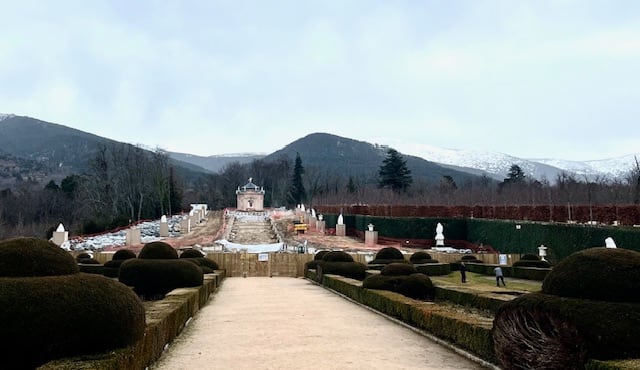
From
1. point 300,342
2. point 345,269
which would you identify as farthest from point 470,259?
point 300,342

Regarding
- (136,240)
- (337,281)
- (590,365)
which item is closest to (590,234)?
(337,281)

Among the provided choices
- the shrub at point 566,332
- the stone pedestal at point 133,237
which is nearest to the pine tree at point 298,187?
the stone pedestal at point 133,237

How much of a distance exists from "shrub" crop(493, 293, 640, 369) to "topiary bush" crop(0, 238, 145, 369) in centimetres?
509

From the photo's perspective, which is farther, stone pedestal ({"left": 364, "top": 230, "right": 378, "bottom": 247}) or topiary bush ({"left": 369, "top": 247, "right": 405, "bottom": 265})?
stone pedestal ({"left": 364, "top": 230, "right": 378, "bottom": 247})

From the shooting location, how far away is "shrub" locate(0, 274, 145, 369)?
691cm

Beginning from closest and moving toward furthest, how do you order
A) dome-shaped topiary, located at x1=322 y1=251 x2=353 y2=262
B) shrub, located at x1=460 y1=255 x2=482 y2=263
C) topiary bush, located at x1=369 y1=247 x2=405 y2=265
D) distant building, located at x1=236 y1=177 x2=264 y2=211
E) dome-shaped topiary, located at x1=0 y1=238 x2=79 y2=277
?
dome-shaped topiary, located at x1=0 y1=238 x2=79 y2=277 → dome-shaped topiary, located at x1=322 y1=251 x2=353 y2=262 → topiary bush, located at x1=369 y1=247 x2=405 y2=265 → shrub, located at x1=460 y1=255 x2=482 y2=263 → distant building, located at x1=236 y1=177 x2=264 y2=211

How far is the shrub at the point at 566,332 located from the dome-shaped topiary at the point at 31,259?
20.5ft

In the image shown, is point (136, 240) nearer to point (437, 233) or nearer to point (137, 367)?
point (437, 233)

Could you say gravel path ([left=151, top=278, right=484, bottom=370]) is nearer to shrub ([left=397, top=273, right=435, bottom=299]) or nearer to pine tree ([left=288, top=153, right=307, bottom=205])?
shrub ([left=397, top=273, right=435, bottom=299])

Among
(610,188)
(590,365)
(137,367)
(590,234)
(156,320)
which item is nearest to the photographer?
(590,365)

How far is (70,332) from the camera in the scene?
7129 millimetres

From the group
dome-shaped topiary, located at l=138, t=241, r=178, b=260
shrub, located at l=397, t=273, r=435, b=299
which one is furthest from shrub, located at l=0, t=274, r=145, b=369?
shrub, located at l=397, t=273, r=435, b=299

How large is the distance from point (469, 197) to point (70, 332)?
53171 millimetres

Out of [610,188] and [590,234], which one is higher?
[610,188]
